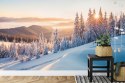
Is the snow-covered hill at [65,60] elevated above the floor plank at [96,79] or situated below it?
above

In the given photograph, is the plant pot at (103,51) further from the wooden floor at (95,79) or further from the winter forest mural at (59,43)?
the winter forest mural at (59,43)

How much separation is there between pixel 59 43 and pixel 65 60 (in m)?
0.42

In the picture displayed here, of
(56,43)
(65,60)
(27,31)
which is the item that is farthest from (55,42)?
(27,31)

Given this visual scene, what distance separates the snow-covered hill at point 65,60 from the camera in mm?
6492

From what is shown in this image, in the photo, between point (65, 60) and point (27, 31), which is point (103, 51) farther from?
point (27, 31)

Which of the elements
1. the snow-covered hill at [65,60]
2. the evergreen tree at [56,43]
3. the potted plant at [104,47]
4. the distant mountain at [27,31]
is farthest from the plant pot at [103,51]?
the distant mountain at [27,31]

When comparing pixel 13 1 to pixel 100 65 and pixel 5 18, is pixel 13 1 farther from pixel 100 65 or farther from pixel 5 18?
pixel 100 65

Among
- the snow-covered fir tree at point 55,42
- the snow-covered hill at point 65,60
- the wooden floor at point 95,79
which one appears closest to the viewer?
the wooden floor at point 95,79

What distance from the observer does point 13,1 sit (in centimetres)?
644

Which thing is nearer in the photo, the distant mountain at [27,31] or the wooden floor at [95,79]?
the wooden floor at [95,79]

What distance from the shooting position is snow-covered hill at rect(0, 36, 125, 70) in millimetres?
6492

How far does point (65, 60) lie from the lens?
656cm

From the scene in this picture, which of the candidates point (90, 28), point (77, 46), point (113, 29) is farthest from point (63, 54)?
point (113, 29)

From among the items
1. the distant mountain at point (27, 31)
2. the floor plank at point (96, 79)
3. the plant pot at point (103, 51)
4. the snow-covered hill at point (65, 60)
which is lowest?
the floor plank at point (96, 79)
